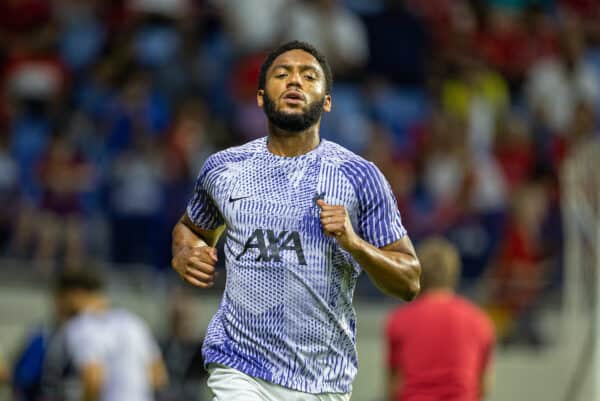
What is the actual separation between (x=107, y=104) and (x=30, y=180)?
44.8 inches

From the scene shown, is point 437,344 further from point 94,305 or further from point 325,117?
point 325,117

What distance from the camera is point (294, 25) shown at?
13695 mm

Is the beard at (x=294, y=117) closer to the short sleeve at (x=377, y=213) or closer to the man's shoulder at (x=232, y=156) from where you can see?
the man's shoulder at (x=232, y=156)

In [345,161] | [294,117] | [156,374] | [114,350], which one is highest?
[294,117]

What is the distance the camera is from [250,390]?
16.4 ft

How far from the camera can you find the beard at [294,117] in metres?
5.20

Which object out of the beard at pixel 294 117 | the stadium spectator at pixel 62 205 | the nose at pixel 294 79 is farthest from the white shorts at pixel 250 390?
the stadium spectator at pixel 62 205

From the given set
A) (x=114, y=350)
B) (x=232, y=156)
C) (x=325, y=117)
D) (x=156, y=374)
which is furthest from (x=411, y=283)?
(x=325, y=117)

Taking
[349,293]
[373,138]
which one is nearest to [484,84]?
[373,138]

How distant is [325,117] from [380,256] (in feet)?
25.6

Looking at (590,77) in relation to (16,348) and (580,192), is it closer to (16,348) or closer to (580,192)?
(580,192)

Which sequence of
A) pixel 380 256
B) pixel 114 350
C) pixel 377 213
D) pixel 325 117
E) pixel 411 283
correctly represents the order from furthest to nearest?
pixel 325 117, pixel 114 350, pixel 377 213, pixel 411 283, pixel 380 256

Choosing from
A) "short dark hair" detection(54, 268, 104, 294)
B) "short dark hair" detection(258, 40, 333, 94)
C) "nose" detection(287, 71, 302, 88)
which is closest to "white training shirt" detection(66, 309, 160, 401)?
"short dark hair" detection(54, 268, 104, 294)

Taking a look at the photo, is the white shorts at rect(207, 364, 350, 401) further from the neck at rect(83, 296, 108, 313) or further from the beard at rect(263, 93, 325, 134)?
the neck at rect(83, 296, 108, 313)
